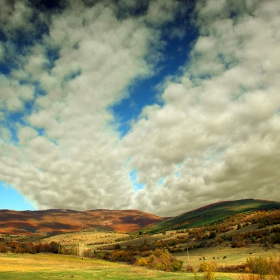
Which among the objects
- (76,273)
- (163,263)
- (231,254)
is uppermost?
(76,273)

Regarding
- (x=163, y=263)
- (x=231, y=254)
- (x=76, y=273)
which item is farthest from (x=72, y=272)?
(x=231, y=254)

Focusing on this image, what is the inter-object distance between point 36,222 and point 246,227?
14312 cm

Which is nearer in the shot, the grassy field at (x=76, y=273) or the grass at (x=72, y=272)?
the grassy field at (x=76, y=273)

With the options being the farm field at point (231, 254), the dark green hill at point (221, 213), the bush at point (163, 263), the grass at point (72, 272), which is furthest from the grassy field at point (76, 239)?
the grass at point (72, 272)

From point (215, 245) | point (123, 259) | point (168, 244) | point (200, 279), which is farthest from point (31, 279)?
point (168, 244)

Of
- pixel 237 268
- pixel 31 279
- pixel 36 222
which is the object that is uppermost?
pixel 36 222

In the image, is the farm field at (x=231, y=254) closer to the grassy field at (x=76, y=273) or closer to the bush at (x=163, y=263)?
the bush at (x=163, y=263)

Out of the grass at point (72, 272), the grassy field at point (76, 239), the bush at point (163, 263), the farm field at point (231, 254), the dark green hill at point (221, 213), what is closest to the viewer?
the grass at point (72, 272)

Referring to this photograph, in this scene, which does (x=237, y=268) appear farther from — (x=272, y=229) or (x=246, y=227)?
(x=246, y=227)

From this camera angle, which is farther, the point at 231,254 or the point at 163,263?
the point at 231,254

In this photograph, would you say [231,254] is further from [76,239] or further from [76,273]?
[76,239]

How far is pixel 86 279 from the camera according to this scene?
2473 centimetres

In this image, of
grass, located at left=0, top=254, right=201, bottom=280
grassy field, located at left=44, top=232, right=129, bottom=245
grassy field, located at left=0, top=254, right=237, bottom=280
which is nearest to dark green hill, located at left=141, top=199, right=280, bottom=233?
grassy field, located at left=44, top=232, right=129, bottom=245

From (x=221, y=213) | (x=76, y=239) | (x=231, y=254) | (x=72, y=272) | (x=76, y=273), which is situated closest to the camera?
(x=76, y=273)
